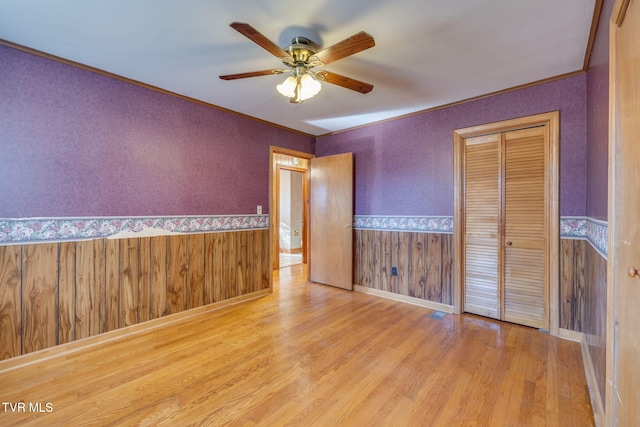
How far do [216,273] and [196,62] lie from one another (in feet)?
7.15

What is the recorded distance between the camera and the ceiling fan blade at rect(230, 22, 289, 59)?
1.40 meters

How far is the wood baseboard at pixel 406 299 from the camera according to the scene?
318 cm

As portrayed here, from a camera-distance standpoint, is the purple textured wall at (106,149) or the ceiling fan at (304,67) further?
the purple textured wall at (106,149)

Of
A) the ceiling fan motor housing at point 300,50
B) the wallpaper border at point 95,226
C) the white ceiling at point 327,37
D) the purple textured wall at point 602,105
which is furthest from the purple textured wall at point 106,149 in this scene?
the purple textured wall at point 602,105

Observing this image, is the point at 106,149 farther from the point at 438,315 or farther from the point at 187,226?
the point at 438,315

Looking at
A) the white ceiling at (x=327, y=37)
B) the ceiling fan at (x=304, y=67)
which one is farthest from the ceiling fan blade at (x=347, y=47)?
the white ceiling at (x=327, y=37)

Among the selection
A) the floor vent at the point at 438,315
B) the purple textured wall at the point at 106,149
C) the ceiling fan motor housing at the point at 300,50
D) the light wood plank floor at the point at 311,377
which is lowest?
the light wood plank floor at the point at 311,377

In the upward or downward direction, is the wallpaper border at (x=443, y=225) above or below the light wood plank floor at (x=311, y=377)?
above

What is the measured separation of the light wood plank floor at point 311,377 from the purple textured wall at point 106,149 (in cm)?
125

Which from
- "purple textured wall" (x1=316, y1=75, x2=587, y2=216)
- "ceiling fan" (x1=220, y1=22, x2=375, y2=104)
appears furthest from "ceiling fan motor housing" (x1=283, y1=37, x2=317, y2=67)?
"purple textured wall" (x1=316, y1=75, x2=587, y2=216)

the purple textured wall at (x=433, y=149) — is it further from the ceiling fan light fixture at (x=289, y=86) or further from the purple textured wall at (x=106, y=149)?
the ceiling fan light fixture at (x=289, y=86)

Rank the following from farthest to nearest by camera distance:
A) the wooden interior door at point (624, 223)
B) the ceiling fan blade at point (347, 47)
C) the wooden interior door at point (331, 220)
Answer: the wooden interior door at point (331, 220)
the ceiling fan blade at point (347, 47)
the wooden interior door at point (624, 223)

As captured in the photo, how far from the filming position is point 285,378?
189 cm

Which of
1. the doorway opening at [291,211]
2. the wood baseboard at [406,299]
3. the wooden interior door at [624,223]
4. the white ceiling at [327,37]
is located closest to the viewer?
the wooden interior door at [624,223]
